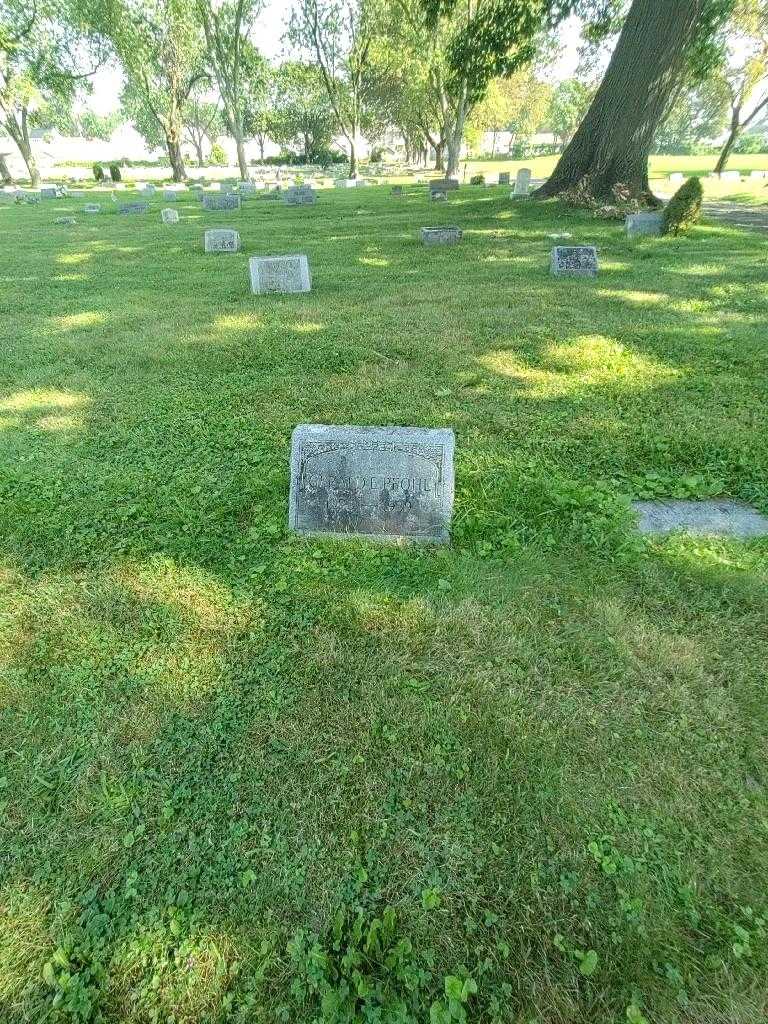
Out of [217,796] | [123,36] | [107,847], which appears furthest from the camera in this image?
[123,36]

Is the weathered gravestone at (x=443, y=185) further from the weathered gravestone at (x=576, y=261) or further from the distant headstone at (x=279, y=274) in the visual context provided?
the distant headstone at (x=279, y=274)

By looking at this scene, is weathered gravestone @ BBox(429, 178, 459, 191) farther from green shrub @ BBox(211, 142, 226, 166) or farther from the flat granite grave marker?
green shrub @ BBox(211, 142, 226, 166)

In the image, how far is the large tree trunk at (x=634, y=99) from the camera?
40.9 feet

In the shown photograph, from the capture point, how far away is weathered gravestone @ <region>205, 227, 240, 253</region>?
1202 centimetres

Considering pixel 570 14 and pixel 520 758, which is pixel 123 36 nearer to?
pixel 570 14

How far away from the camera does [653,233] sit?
12086 mm

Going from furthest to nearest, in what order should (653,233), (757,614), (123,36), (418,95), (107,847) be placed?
(418,95) < (123,36) < (653,233) < (757,614) < (107,847)

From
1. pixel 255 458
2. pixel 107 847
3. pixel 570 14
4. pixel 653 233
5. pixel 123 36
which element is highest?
pixel 123 36

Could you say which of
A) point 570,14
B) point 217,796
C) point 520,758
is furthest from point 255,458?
point 570,14

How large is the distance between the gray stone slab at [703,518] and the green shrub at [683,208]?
11.2m

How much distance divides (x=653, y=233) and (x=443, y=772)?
13687mm

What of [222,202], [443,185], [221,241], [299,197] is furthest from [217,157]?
[221,241]

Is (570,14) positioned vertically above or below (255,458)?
above

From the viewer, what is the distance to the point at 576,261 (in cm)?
891
